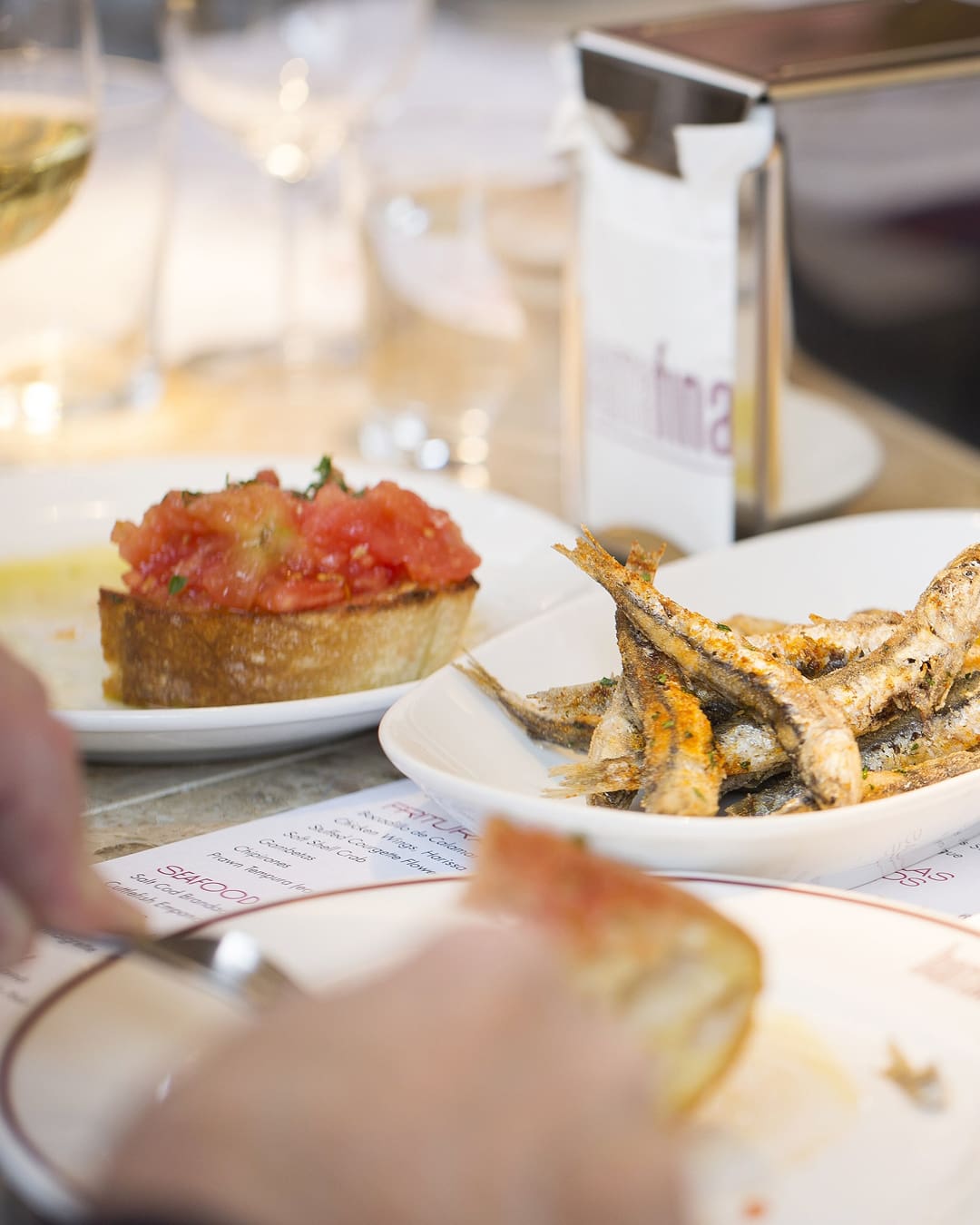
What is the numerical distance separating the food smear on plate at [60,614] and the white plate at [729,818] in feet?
1.50

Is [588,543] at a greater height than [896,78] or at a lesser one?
lesser

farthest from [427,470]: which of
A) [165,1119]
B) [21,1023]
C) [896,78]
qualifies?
[165,1119]

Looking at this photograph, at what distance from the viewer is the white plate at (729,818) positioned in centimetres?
108

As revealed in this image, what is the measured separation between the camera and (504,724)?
1.38 metres

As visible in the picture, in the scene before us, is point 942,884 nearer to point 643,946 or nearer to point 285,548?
point 643,946

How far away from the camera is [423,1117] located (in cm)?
62

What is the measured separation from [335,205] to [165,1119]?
10.8 feet

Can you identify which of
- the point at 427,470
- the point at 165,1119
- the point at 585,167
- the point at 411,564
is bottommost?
the point at 427,470

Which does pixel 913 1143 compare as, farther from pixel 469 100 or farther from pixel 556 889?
pixel 469 100

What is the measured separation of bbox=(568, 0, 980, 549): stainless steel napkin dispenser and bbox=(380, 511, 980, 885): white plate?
187mm

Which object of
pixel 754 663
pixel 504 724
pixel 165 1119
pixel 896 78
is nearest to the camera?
pixel 165 1119

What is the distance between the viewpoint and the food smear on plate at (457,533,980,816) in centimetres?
118

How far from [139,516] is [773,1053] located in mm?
1255

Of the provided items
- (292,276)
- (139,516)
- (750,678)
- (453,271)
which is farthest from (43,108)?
(750,678)
